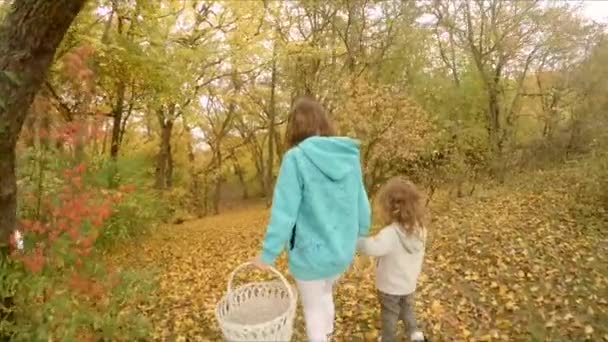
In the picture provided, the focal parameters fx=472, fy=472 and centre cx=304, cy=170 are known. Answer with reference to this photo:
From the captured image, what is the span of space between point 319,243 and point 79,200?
2030mm

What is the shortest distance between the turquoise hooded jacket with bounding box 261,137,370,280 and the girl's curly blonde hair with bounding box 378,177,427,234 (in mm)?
485

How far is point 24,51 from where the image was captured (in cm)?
255

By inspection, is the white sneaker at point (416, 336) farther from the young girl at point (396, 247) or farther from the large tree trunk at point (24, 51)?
the large tree trunk at point (24, 51)

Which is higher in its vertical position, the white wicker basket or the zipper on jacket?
the zipper on jacket

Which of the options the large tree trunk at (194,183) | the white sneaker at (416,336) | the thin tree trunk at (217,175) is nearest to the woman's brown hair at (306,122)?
the white sneaker at (416,336)

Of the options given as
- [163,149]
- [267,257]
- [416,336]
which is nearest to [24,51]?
[267,257]

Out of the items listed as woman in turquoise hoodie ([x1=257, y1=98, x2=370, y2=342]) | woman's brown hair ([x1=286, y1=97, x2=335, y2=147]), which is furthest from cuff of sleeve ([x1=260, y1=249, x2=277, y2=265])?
woman's brown hair ([x1=286, y1=97, x2=335, y2=147])

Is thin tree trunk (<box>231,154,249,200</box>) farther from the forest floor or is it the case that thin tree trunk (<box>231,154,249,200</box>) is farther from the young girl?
the young girl

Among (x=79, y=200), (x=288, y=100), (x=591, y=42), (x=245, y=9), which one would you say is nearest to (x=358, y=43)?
(x=245, y=9)

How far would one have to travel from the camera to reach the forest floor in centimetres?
409

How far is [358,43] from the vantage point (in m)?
14.5

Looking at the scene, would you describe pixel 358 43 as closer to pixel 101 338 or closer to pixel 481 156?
pixel 481 156

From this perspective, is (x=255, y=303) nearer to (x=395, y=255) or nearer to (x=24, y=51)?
(x=395, y=255)

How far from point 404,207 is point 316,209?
2.67 ft
